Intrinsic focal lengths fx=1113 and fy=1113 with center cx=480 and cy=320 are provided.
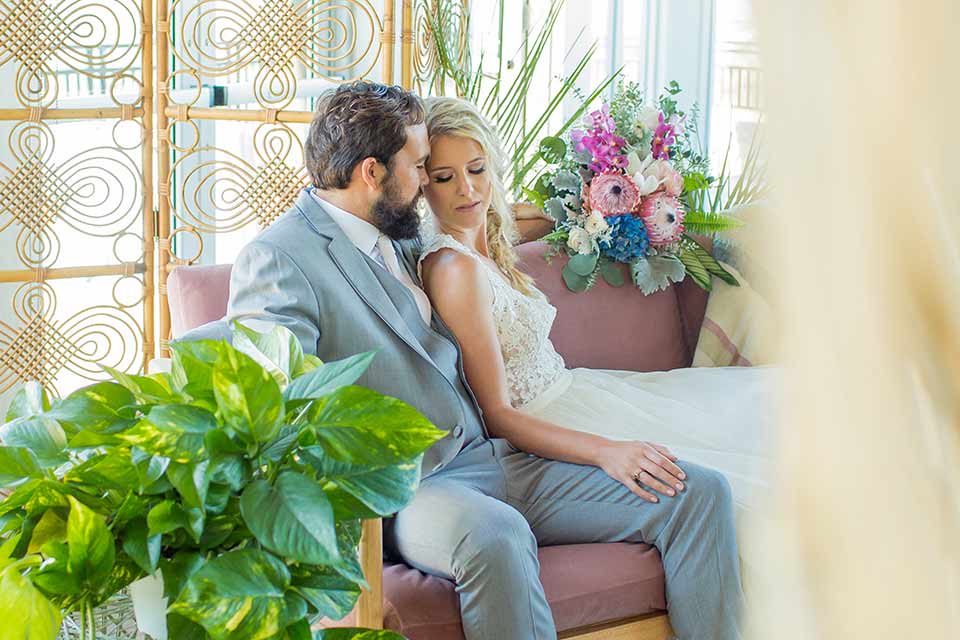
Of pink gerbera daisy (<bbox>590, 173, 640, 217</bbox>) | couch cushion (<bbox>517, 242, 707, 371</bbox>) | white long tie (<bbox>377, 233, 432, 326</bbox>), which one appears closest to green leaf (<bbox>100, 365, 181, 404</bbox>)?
white long tie (<bbox>377, 233, 432, 326</bbox>)

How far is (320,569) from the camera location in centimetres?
117

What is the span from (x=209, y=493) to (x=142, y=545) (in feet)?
0.29

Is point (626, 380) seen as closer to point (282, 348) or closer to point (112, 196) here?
point (282, 348)

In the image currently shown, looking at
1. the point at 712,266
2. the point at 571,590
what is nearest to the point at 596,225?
the point at 712,266

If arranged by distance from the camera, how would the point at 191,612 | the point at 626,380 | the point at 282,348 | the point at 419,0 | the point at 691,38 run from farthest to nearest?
the point at 691,38, the point at 419,0, the point at 626,380, the point at 282,348, the point at 191,612

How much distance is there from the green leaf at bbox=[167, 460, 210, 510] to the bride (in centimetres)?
123

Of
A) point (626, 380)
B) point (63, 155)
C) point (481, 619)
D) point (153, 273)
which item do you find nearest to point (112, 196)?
point (63, 155)

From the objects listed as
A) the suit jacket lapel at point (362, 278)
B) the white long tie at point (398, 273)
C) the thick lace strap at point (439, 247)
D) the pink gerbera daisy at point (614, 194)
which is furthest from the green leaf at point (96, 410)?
the pink gerbera daisy at point (614, 194)

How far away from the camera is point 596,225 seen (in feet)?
9.79

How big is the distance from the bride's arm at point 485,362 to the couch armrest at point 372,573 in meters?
0.54

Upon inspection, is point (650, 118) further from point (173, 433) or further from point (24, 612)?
point (24, 612)

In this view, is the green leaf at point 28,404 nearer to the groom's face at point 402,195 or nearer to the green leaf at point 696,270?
the groom's face at point 402,195

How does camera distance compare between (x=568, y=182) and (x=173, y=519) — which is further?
(x=568, y=182)

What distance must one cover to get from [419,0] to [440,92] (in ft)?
0.91
